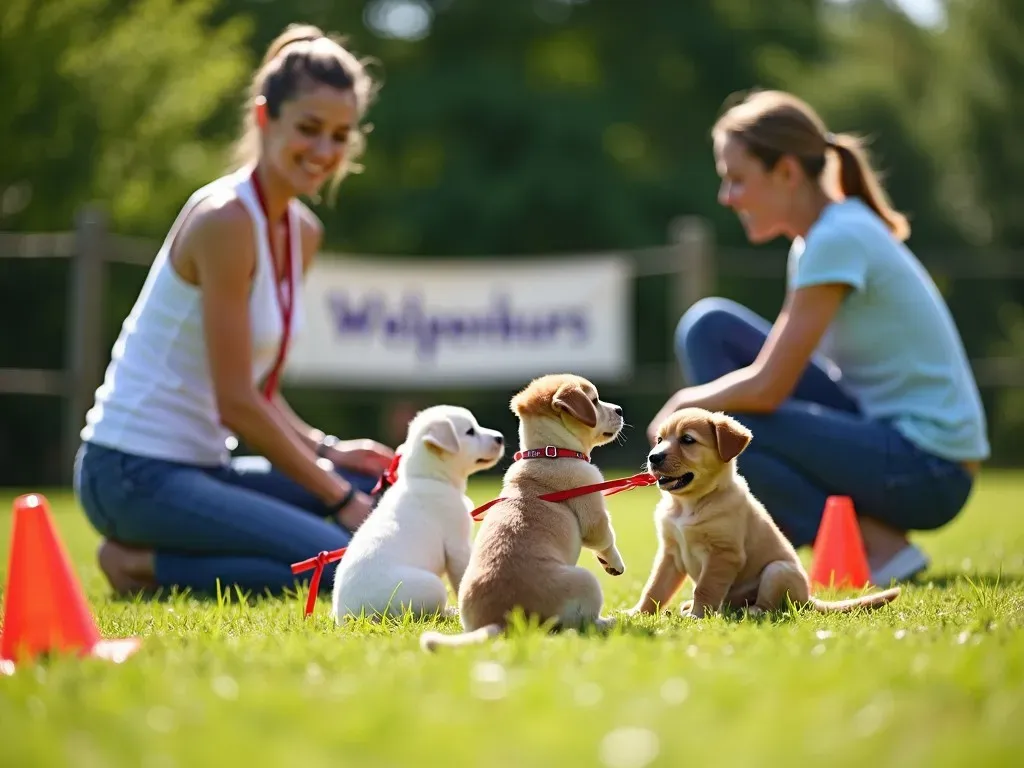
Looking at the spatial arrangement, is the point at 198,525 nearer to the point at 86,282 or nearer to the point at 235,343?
the point at 235,343

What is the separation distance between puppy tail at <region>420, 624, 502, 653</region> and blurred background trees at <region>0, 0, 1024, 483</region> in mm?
13070

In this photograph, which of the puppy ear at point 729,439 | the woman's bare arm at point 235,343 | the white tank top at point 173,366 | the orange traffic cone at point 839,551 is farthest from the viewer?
the white tank top at point 173,366

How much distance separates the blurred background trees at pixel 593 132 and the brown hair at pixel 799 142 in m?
11.2

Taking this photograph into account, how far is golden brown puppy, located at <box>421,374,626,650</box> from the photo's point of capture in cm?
301

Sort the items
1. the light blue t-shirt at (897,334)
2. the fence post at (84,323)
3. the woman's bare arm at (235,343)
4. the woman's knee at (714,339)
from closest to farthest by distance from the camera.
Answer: the woman's bare arm at (235,343) → the light blue t-shirt at (897,334) → the woman's knee at (714,339) → the fence post at (84,323)

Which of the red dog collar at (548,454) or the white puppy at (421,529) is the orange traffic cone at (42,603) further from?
the red dog collar at (548,454)

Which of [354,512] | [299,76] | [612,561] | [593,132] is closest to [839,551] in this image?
[612,561]

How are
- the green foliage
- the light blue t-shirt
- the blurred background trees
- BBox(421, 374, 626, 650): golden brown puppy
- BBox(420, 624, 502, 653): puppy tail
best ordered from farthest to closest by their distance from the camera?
the blurred background trees
the green foliage
the light blue t-shirt
BBox(421, 374, 626, 650): golden brown puppy
BBox(420, 624, 502, 653): puppy tail

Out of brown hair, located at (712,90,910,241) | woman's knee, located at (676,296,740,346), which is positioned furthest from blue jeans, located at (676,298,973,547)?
brown hair, located at (712,90,910,241)

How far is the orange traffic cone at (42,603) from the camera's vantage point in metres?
2.83

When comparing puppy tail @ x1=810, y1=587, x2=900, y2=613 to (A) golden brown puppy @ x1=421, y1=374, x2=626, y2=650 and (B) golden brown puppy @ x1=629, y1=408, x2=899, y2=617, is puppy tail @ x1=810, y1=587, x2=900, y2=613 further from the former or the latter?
(A) golden brown puppy @ x1=421, y1=374, x2=626, y2=650

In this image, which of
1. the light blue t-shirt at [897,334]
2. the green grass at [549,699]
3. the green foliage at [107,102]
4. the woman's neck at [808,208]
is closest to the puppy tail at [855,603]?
the green grass at [549,699]

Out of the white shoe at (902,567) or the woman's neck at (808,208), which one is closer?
the white shoe at (902,567)

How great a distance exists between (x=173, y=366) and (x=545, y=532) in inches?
86.8
